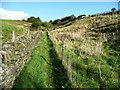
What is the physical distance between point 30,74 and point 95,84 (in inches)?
130

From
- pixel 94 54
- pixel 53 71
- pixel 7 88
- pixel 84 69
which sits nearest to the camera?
pixel 7 88

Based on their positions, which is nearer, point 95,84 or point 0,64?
point 0,64

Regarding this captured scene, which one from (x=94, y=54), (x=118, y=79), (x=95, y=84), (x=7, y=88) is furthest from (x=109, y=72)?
(x=7, y=88)

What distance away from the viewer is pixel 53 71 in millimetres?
5430

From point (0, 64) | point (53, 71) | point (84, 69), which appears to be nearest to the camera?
point (0, 64)

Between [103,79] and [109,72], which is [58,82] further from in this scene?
[109,72]

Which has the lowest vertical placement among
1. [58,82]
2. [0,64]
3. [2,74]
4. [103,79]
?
[58,82]

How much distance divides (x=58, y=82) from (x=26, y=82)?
5.46 feet

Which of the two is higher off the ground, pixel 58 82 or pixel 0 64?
pixel 0 64

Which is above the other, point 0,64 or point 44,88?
point 0,64

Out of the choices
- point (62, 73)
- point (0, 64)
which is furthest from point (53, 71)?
point (0, 64)

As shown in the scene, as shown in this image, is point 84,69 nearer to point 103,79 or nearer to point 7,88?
point 103,79

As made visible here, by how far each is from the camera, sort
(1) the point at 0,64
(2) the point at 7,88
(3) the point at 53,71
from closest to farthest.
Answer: (1) the point at 0,64 → (2) the point at 7,88 → (3) the point at 53,71

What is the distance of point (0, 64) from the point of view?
2953 millimetres
